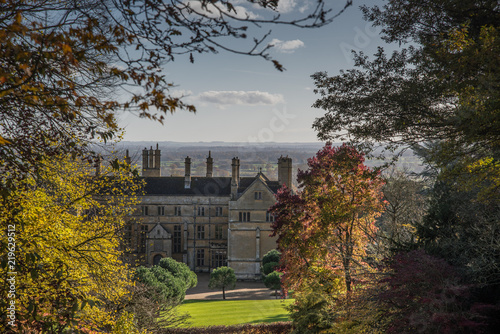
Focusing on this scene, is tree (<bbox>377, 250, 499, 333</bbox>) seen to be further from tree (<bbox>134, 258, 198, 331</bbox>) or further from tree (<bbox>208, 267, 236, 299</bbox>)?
tree (<bbox>208, 267, 236, 299</bbox>)

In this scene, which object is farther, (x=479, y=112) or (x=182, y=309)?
(x=182, y=309)

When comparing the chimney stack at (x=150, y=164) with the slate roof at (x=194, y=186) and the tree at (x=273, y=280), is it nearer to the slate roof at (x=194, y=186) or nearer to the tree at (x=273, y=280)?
the slate roof at (x=194, y=186)

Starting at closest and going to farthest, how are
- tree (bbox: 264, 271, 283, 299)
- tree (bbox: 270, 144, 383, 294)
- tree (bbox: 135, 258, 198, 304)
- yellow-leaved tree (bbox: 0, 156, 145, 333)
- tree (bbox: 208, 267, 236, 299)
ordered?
1. yellow-leaved tree (bbox: 0, 156, 145, 333)
2. tree (bbox: 270, 144, 383, 294)
3. tree (bbox: 135, 258, 198, 304)
4. tree (bbox: 264, 271, 283, 299)
5. tree (bbox: 208, 267, 236, 299)

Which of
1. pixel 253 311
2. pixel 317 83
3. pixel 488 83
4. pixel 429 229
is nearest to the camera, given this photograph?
pixel 488 83

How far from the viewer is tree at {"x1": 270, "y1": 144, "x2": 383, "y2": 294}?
13617 millimetres

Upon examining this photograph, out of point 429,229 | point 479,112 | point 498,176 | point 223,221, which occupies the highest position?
point 479,112

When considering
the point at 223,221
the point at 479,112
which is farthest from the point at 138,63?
the point at 223,221

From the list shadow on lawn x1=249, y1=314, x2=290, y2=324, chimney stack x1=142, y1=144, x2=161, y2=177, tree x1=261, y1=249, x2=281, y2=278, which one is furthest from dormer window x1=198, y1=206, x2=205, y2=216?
shadow on lawn x1=249, y1=314, x2=290, y2=324

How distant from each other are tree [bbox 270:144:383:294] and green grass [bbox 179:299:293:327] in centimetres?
817

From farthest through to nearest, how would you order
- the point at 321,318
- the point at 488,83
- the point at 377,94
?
the point at 321,318, the point at 377,94, the point at 488,83

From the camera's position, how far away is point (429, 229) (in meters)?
11.9

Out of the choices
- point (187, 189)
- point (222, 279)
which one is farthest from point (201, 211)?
point (222, 279)

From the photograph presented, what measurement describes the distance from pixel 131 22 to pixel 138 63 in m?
0.46

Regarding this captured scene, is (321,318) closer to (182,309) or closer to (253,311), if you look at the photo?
(253,311)
